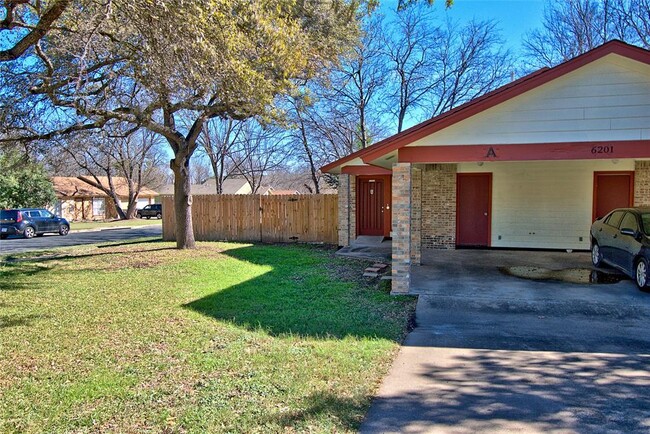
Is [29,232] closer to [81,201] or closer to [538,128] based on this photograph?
[81,201]

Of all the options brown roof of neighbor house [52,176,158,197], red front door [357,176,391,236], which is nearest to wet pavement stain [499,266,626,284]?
red front door [357,176,391,236]

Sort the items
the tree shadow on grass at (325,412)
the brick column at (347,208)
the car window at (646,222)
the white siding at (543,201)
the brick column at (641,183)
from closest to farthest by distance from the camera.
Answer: the tree shadow on grass at (325,412)
the car window at (646,222)
the brick column at (641,183)
the white siding at (543,201)
the brick column at (347,208)

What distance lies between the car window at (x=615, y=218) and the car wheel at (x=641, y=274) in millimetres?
1567

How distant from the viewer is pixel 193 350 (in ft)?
16.5

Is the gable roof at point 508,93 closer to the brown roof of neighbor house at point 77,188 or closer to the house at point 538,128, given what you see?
the house at point 538,128

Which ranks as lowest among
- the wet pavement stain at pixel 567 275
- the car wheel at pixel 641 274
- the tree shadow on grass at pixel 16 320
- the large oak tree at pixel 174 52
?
the tree shadow on grass at pixel 16 320

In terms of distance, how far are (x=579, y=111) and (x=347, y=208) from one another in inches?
334

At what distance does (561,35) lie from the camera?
21.7m

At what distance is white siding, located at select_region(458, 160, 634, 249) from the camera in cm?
1236

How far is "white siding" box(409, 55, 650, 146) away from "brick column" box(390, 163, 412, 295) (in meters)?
1.28

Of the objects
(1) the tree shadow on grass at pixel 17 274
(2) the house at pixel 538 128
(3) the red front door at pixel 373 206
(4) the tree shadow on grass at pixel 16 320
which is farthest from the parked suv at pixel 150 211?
(4) the tree shadow on grass at pixel 16 320

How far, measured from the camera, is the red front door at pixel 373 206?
1523 centimetres

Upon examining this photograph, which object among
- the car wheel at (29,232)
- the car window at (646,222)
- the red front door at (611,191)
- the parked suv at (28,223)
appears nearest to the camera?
the car window at (646,222)

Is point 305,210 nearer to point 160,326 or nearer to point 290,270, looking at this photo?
point 290,270
